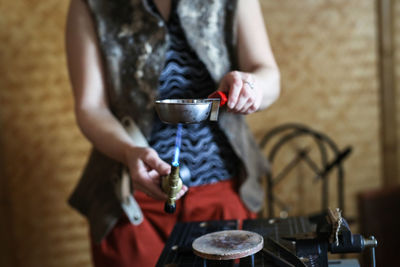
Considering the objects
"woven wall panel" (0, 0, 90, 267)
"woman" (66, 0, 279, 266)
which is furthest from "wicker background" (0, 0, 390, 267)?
"woman" (66, 0, 279, 266)

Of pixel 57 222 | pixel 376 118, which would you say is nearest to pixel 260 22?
pixel 376 118

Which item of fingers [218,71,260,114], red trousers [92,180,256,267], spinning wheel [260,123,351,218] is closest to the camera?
fingers [218,71,260,114]

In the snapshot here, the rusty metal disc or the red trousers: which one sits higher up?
the rusty metal disc

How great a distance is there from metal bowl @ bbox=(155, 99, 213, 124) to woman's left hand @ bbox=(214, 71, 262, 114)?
0.07 meters

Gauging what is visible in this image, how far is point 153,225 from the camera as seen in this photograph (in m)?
0.98

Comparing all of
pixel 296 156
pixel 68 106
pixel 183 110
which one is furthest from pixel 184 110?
pixel 296 156

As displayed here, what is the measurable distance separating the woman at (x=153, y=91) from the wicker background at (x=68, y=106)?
703mm

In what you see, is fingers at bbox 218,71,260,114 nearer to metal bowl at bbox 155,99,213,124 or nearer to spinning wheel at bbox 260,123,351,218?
metal bowl at bbox 155,99,213,124

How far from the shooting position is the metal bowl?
2.17 ft

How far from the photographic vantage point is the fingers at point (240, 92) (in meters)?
0.75

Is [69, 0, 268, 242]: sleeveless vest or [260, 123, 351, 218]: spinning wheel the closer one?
[69, 0, 268, 242]: sleeveless vest

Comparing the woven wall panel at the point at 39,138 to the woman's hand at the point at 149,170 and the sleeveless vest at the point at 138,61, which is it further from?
the woman's hand at the point at 149,170

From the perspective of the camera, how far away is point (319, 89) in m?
1.82

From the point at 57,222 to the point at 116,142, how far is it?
100 cm
